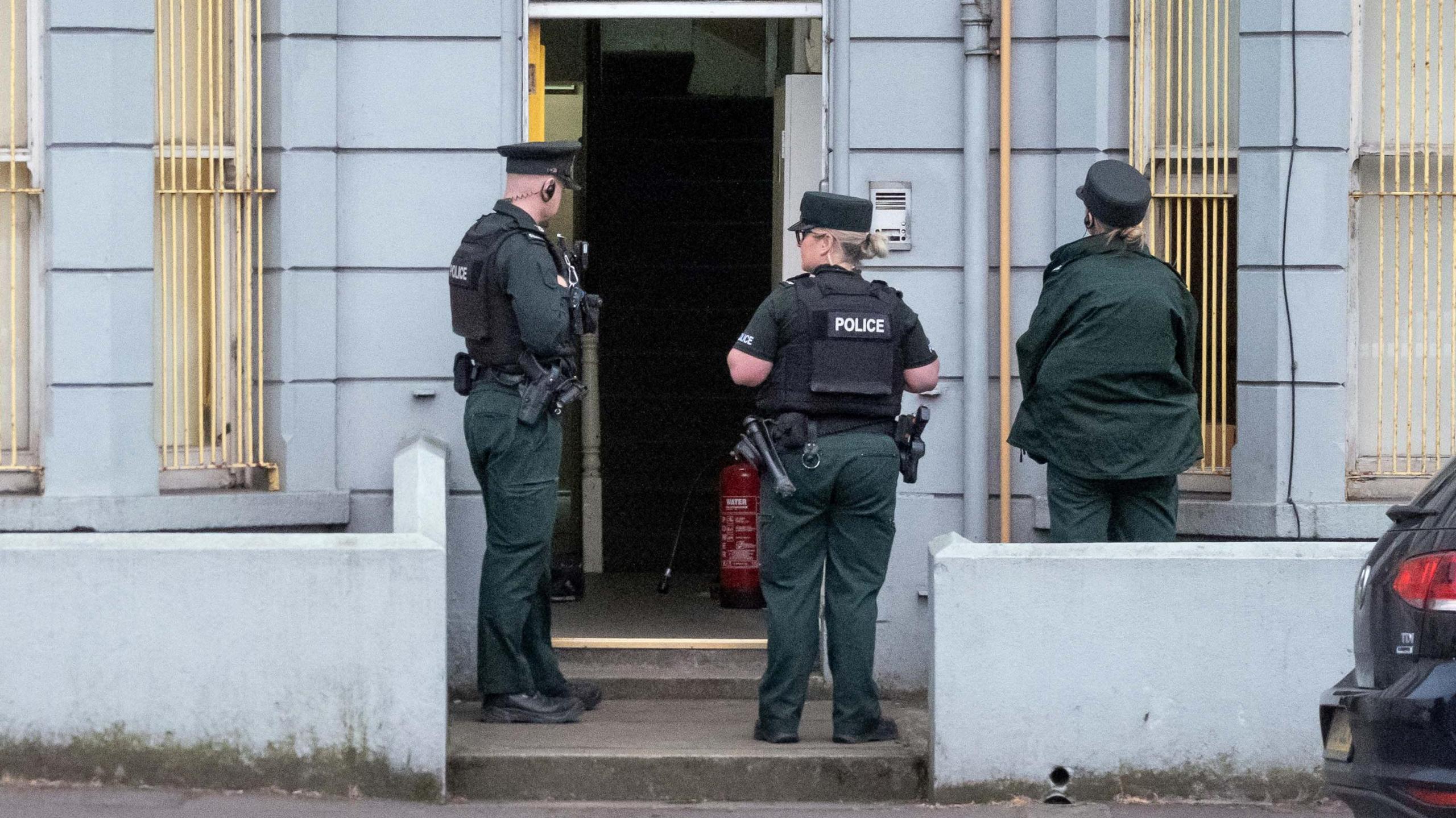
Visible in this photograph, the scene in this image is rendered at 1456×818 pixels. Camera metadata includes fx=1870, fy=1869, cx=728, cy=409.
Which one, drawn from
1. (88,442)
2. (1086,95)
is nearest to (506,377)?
(88,442)

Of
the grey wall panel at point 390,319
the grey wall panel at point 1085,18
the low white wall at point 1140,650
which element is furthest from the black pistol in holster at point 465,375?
the grey wall panel at point 1085,18

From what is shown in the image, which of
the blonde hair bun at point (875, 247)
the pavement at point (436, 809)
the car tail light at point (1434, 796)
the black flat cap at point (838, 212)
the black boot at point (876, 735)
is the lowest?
the pavement at point (436, 809)

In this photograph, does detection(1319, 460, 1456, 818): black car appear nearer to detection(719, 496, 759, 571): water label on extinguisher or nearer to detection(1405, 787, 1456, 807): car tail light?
detection(1405, 787, 1456, 807): car tail light

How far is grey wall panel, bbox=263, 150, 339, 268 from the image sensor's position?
24.3 ft

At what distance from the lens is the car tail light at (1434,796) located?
417 cm

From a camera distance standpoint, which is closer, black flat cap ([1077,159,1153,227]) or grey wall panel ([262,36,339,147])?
black flat cap ([1077,159,1153,227])

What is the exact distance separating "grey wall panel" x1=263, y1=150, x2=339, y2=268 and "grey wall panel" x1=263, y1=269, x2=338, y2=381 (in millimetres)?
61

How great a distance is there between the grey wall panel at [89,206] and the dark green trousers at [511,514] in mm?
1531

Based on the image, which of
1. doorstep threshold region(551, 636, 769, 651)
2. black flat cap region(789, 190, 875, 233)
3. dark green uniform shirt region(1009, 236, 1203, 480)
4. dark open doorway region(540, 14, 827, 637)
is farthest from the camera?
dark open doorway region(540, 14, 827, 637)

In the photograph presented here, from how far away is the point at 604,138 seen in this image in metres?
11.1

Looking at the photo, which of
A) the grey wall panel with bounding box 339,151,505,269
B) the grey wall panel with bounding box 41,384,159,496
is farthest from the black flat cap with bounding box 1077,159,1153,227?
the grey wall panel with bounding box 41,384,159,496

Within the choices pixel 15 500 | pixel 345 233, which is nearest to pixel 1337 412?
pixel 345 233

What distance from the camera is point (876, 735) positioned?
654cm

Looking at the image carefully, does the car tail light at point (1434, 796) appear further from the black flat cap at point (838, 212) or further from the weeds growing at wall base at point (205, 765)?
the weeds growing at wall base at point (205, 765)
